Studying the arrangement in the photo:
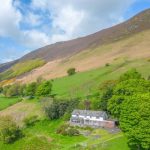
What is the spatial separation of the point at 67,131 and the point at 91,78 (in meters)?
65.7

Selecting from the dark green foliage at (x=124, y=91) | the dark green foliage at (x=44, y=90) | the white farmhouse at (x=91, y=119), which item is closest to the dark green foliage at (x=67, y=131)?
the white farmhouse at (x=91, y=119)

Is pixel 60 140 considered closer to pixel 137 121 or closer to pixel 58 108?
pixel 58 108

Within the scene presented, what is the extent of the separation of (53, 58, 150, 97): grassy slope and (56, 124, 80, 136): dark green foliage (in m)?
33.8

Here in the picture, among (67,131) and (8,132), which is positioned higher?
(8,132)

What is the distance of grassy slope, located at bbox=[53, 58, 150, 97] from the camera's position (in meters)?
139

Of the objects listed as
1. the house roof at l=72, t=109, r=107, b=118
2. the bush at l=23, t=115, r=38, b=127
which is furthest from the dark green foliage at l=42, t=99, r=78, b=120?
the bush at l=23, t=115, r=38, b=127

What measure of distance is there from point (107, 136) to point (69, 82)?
74.7 metres

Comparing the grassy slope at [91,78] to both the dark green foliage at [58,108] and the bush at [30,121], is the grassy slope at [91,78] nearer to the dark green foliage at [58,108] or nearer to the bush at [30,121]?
the dark green foliage at [58,108]

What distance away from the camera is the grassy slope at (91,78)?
457 feet

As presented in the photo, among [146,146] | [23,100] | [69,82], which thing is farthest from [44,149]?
[69,82]

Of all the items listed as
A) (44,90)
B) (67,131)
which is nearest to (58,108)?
(67,131)

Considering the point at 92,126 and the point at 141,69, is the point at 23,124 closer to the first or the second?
the point at 92,126

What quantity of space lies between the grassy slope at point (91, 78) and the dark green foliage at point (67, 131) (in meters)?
33.8

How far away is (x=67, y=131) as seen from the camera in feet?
308
